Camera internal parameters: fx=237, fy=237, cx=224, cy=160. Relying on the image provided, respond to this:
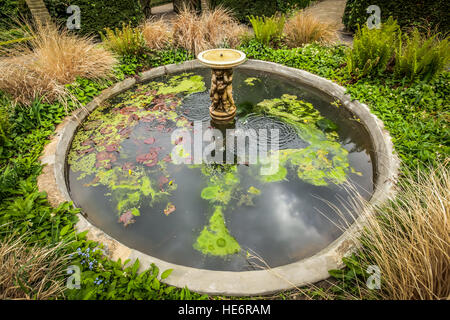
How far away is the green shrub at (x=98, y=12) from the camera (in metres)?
5.28

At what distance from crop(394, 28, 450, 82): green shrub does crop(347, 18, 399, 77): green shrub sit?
19 cm

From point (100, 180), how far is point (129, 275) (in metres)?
1.39

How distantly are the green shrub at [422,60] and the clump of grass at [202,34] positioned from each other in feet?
10.8

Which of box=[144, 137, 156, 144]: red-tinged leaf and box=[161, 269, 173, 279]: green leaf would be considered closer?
box=[161, 269, 173, 279]: green leaf

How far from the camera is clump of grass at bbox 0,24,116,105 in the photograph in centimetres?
337

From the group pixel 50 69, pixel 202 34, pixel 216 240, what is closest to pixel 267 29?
pixel 202 34

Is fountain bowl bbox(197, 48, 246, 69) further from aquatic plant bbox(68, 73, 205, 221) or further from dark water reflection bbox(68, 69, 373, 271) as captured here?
dark water reflection bbox(68, 69, 373, 271)

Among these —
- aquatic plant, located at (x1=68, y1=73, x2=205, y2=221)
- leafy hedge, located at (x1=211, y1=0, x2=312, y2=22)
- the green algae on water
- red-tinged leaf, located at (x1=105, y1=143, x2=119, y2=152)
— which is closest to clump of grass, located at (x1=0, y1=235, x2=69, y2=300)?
aquatic plant, located at (x1=68, y1=73, x2=205, y2=221)

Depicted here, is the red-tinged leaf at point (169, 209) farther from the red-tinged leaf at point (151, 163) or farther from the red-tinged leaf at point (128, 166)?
the red-tinged leaf at point (128, 166)

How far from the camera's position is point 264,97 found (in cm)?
419

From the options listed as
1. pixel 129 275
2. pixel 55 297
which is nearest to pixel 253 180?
pixel 129 275

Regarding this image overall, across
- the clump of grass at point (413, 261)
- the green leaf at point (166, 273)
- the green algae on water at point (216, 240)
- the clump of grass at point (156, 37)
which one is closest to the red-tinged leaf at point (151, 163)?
the green algae on water at point (216, 240)

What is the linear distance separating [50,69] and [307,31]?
16.3 feet
